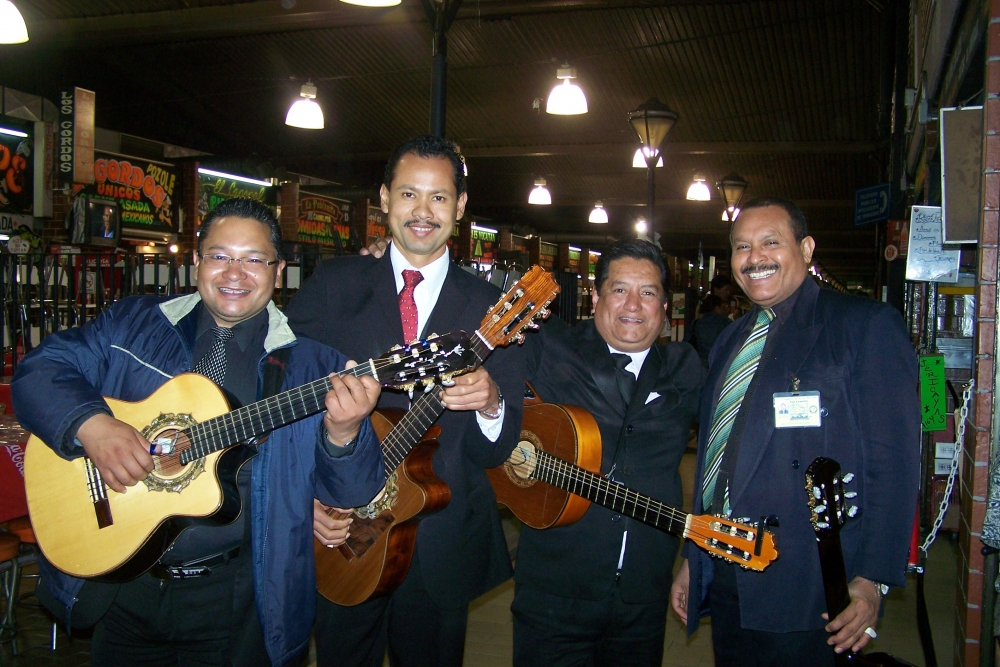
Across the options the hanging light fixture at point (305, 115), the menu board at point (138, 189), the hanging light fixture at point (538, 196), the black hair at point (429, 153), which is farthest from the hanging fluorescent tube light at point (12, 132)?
the black hair at point (429, 153)

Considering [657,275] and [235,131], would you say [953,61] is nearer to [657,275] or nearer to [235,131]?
[657,275]

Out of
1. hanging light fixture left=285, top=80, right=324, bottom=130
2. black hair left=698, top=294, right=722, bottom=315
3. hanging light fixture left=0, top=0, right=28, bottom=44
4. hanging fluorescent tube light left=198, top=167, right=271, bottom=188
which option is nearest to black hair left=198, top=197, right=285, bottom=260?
hanging light fixture left=0, top=0, right=28, bottom=44

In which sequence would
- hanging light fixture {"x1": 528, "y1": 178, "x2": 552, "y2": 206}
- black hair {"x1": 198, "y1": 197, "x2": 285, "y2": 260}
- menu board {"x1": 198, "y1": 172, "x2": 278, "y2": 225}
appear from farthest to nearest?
menu board {"x1": 198, "y1": 172, "x2": 278, "y2": 225}
hanging light fixture {"x1": 528, "y1": 178, "x2": 552, "y2": 206}
black hair {"x1": 198, "y1": 197, "x2": 285, "y2": 260}

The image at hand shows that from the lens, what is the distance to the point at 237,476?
242 cm

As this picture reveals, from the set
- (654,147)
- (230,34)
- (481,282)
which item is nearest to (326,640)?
(481,282)

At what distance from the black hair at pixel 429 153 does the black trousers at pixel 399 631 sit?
4.30ft

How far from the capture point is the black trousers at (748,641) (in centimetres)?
239

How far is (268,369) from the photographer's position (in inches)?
95.7

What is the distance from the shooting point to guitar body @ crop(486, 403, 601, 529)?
9.23 ft

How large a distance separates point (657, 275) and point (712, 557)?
41.0 inches

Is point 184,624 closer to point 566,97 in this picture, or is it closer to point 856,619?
point 856,619

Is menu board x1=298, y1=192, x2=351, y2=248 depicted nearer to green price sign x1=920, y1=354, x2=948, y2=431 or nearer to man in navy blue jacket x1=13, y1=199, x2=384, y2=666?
green price sign x1=920, y1=354, x2=948, y2=431

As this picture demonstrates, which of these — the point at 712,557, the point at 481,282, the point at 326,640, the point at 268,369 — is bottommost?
the point at 326,640

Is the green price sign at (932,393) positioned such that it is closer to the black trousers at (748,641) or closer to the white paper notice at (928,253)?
the white paper notice at (928,253)
